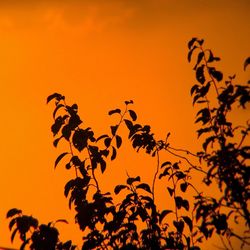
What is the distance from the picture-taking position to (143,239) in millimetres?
2471

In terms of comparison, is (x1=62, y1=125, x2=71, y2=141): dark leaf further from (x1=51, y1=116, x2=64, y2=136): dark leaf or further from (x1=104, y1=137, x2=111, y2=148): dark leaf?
(x1=104, y1=137, x2=111, y2=148): dark leaf

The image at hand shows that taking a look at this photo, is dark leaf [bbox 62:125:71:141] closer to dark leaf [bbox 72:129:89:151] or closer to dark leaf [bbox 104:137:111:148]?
dark leaf [bbox 72:129:89:151]

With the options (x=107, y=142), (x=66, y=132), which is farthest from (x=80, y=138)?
(x=107, y=142)

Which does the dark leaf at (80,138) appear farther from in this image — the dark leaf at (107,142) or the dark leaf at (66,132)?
the dark leaf at (107,142)

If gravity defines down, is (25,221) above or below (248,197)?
below

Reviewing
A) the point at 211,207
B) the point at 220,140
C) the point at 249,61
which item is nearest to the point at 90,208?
the point at 211,207

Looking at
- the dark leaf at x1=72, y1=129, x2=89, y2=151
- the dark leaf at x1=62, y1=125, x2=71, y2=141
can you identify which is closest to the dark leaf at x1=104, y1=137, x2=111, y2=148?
the dark leaf at x1=72, y1=129, x2=89, y2=151

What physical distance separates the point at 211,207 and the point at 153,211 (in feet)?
2.09

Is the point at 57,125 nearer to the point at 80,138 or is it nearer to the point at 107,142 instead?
the point at 80,138

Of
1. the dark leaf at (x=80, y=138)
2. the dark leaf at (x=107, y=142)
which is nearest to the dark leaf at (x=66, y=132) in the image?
the dark leaf at (x=80, y=138)

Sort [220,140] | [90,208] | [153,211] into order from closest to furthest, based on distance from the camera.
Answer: [220,140]
[90,208]
[153,211]

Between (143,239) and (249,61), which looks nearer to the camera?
(249,61)

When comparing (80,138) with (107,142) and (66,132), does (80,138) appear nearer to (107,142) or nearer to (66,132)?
(66,132)

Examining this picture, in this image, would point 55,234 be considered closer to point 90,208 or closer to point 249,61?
point 90,208
